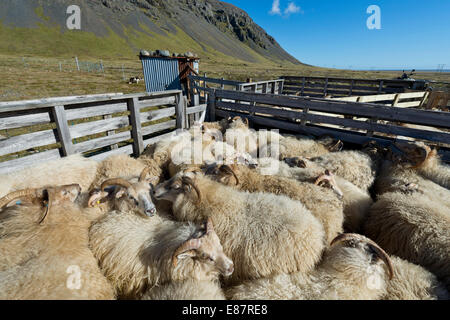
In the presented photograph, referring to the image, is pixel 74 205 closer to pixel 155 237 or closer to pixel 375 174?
pixel 155 237

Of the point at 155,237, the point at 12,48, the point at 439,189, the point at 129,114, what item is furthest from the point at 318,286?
the point at 12,48

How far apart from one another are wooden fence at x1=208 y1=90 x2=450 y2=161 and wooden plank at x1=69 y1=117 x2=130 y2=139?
4358 millimetres

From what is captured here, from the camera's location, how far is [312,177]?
4469 millimetres

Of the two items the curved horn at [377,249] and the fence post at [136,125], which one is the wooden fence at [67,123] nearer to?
the fence post at [136,125]

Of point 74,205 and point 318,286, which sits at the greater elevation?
point 74,205

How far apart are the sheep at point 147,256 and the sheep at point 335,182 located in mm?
2481

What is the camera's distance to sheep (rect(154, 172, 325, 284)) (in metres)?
2.82

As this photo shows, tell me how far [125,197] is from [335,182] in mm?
3970

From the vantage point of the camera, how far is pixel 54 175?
171 inches

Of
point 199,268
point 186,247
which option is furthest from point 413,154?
point 186,247

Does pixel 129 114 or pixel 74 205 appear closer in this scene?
pixel 74 205

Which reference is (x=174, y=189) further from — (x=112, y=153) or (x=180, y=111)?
(x=180, y=111)

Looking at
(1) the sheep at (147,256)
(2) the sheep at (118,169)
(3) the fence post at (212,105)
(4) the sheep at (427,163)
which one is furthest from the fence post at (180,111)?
(4) the sheep at (427,163)

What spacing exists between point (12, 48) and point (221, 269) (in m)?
137
